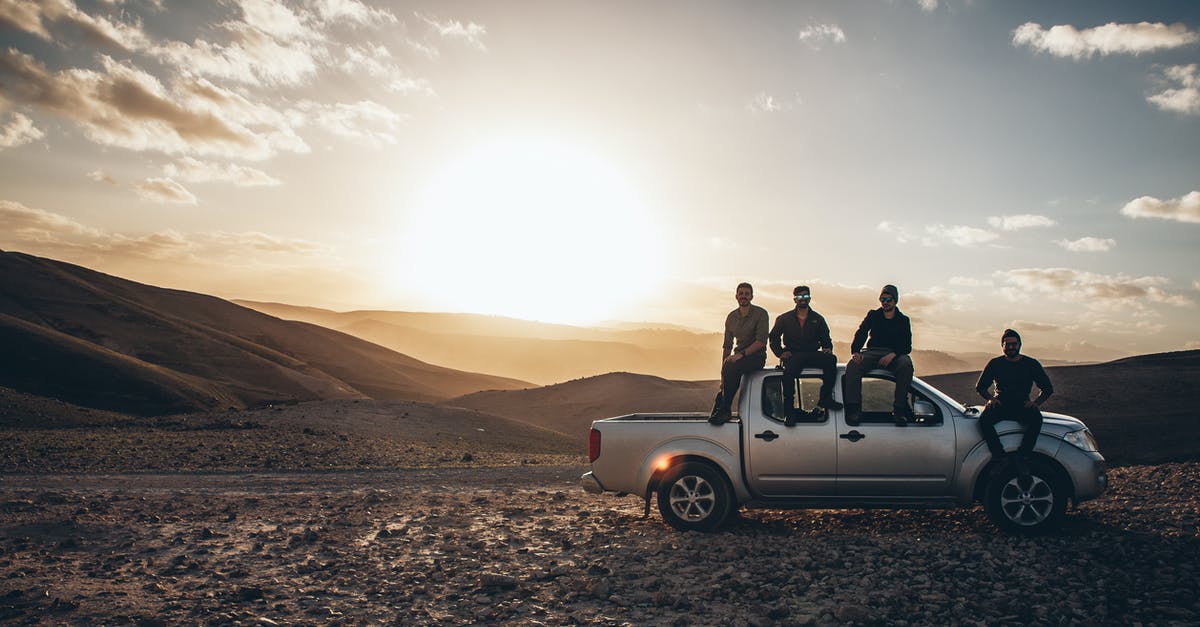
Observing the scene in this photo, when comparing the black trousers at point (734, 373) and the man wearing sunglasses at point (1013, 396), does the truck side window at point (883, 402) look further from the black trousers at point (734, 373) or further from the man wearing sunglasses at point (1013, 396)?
the black trousers at point (734, 373)

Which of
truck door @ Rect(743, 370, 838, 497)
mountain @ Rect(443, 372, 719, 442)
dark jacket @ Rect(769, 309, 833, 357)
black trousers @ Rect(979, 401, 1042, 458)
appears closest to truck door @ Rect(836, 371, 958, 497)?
truck door @ Rect(743, 370, 838, 497)

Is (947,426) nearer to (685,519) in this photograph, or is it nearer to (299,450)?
(685,519)

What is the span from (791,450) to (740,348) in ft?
5.57

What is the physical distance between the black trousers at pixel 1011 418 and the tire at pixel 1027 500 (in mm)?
233

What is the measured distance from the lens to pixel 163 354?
70500 mm

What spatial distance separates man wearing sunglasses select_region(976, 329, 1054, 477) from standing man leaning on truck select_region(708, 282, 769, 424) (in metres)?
2.65

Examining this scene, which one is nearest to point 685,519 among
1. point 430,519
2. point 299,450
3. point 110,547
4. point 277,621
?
point 430,519

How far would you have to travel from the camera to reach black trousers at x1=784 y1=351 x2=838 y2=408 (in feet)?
29.1

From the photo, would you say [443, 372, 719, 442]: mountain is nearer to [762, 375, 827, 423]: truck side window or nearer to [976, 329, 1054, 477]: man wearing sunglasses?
[762, 375, 827, 423]: truck side window

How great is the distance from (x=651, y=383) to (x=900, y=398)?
5080 cm

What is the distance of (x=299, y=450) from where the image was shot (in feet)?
69.0

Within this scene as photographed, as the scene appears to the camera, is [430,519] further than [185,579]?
Yes

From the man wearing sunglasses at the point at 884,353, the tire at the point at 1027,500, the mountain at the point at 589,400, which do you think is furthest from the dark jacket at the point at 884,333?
the mountain at the point at 589,400

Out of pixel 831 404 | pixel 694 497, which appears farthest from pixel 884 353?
pixel 694 497
